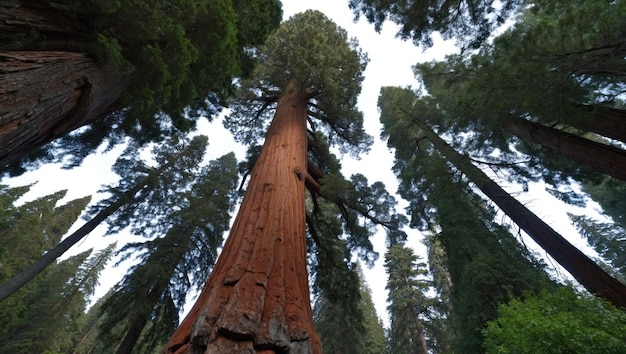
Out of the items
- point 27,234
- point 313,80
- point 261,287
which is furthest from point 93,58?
point 27,234

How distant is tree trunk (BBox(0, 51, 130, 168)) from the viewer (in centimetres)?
189

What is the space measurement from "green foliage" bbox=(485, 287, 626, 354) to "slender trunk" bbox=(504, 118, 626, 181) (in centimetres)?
274

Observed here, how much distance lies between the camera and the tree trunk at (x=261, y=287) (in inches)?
57.6

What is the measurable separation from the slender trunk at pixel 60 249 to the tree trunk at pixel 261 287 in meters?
7.94

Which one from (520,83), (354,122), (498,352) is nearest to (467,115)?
(520,83)

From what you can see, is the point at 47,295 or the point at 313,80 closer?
the point at 313,80

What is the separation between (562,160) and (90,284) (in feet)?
123

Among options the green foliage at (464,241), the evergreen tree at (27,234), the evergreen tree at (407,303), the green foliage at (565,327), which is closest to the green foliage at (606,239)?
the evergreen tree at (407,303)

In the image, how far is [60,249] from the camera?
7.63 m

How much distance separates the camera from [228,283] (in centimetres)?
191

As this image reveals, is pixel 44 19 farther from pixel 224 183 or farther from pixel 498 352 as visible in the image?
pixel 224 183

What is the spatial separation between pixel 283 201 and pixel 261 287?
1.44m

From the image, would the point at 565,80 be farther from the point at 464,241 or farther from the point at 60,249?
the point at 60,249

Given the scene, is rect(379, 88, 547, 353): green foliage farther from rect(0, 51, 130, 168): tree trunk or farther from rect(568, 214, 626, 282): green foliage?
rect(568, 214, 626, 282): green foliage
